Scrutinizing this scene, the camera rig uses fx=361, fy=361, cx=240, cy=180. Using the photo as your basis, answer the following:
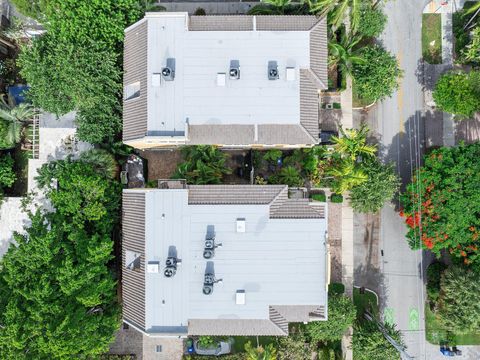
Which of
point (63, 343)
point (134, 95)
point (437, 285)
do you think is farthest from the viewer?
point (437, 285)

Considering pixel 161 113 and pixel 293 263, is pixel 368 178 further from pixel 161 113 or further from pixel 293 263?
pixel 161 113

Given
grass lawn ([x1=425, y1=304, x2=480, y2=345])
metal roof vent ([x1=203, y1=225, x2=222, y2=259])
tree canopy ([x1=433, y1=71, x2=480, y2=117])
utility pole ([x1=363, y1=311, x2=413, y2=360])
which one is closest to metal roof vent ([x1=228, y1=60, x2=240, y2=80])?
metal roof vent ([x1=203, y1=225, x2=222, y2=259])

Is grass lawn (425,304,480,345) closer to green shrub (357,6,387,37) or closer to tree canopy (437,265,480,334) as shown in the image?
tree canopy (437,265,480,334)

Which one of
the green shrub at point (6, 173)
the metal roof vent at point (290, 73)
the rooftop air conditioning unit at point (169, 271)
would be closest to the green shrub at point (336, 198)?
the metal roof vent at point (290, 73)

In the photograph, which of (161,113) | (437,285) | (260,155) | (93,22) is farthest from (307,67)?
(437,285)

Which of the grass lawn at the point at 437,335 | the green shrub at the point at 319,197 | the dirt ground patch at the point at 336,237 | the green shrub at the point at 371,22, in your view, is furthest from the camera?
the grass lawn at the point at 437,335

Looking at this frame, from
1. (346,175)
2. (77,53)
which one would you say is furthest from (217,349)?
(77,53)

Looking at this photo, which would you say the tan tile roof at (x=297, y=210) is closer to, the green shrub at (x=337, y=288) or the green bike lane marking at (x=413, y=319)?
the green shrub at (x=337, y=288)
